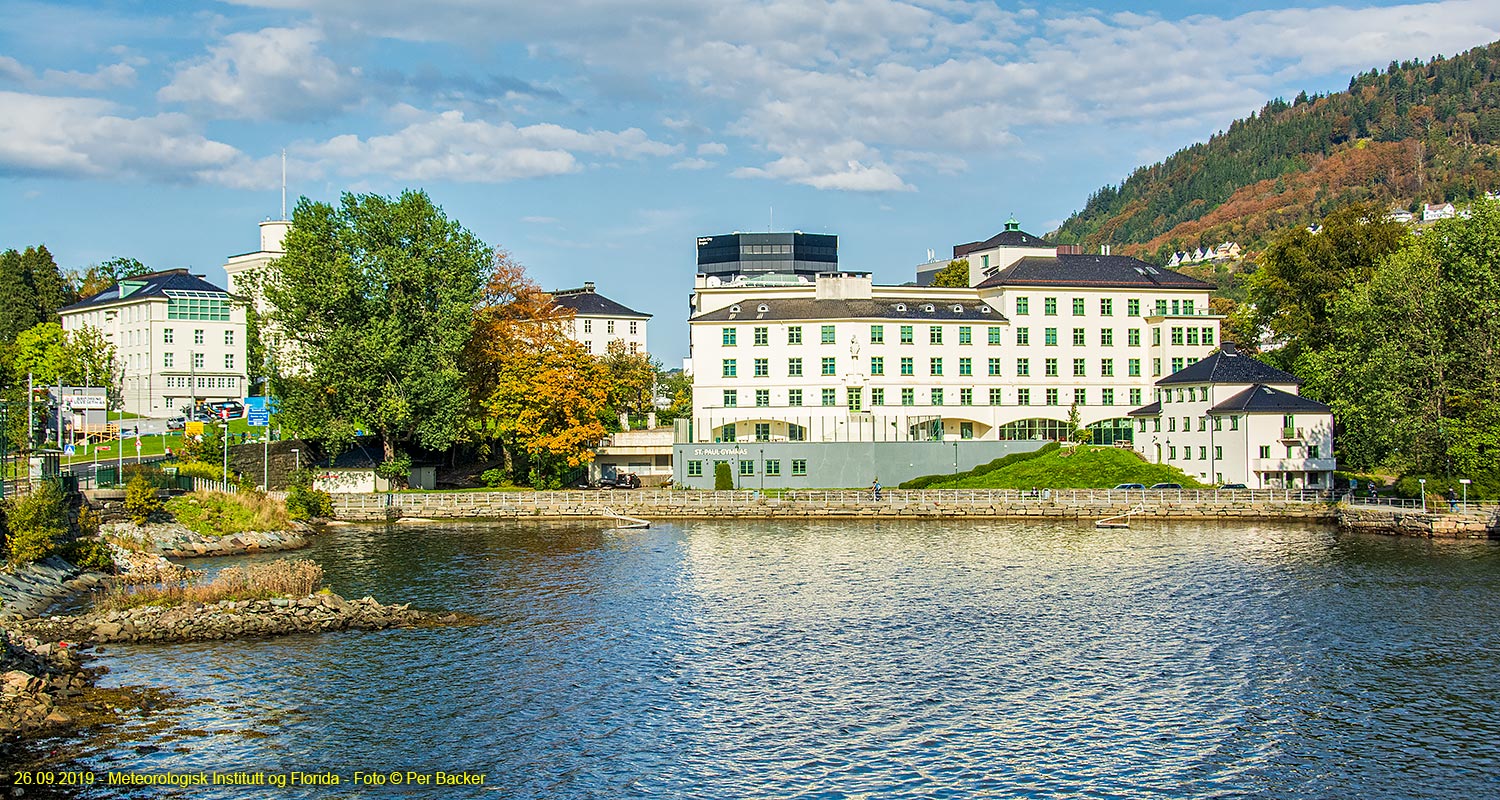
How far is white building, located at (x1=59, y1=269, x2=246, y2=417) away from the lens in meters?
119

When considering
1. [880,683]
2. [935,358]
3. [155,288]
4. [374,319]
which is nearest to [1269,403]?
[935,358]

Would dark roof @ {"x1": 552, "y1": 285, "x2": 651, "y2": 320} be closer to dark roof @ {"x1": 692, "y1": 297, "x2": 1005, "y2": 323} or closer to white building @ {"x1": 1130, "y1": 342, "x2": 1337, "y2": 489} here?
dark roof @ {"x1": 692, "y1": 297, "x2": 1005, "y2": 323}

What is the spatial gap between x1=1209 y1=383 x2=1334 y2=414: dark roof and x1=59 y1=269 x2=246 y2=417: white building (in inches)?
3651

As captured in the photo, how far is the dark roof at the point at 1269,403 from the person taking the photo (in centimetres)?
7869

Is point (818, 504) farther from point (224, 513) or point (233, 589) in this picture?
point (233, 589)

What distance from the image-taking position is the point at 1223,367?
83.8 m

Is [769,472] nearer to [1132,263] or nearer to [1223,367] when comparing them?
[1223,367]

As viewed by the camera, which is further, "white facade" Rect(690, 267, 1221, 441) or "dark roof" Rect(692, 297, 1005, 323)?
"dark roof" Rect(692, 297, 1005, 323)

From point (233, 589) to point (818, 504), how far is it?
4191cm

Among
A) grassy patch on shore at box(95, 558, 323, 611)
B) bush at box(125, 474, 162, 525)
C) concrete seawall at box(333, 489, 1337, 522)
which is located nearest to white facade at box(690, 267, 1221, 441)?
concrete seawall at box(333, 489, 1337, 522)

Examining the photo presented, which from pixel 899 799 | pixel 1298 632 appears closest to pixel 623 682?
pixel 899 799

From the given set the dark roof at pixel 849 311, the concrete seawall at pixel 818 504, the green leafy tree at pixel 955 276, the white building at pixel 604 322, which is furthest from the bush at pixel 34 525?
the white building at pixel 604 322

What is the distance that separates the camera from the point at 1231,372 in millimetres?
82938

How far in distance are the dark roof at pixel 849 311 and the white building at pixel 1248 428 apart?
60.2ft
